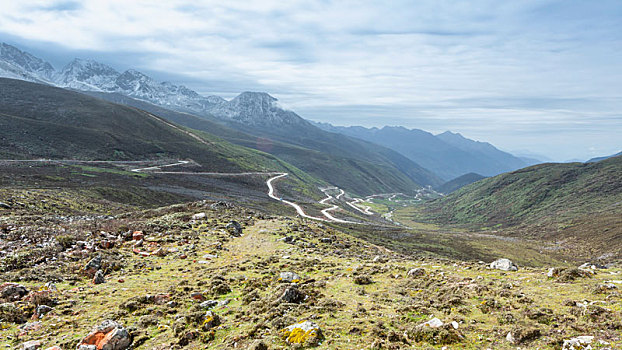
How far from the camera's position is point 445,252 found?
70.5 m

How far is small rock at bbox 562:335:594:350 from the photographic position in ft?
29.9

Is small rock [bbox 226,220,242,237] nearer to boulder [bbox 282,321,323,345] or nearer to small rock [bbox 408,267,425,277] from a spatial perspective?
small rock [bbox 408,267,425,277]

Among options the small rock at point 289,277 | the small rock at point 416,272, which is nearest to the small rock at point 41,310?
the small rock at point 289,277

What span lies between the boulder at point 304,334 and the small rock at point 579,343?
26.0 feet

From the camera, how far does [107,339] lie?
1215 centimetres

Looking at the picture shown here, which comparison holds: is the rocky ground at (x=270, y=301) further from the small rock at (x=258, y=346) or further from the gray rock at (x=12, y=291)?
the small rock at (x=258, y=346)

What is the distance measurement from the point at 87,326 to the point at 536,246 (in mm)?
123208

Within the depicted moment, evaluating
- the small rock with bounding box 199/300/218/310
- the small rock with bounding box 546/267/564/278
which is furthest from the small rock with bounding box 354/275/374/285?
the small rock with bounding box 546/267/564/278

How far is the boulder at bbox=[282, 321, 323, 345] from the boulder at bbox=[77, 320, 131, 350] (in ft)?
22.1

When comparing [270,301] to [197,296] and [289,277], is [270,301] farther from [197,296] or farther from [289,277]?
[197,296]

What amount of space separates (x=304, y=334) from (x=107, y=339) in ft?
26.9

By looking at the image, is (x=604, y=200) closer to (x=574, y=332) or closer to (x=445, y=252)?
(x=445, y=252)

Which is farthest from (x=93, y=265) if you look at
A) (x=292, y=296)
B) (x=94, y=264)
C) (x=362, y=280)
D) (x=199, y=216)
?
(x=362, y=280)

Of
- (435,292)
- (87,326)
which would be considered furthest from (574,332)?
(87,326)
